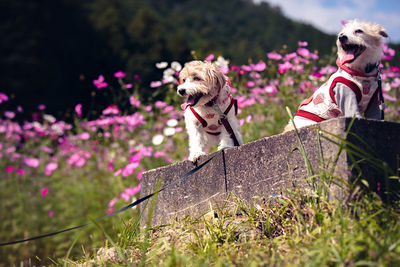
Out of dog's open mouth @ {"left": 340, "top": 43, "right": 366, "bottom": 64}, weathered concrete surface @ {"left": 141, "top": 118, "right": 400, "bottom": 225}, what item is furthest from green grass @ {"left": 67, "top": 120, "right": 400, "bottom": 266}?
dog's open mouth @ {"left": 340, "top": 43, "right": 366, "bottom": 64}

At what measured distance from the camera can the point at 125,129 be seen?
252 inches

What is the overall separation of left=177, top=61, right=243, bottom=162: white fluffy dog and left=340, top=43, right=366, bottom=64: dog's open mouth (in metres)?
0.93

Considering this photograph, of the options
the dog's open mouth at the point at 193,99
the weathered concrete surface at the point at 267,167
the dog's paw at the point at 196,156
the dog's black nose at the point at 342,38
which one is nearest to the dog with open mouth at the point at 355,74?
the dog's black nose at the point at 342,38

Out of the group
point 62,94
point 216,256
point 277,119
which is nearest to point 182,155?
point 277,119

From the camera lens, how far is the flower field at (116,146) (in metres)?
5.05

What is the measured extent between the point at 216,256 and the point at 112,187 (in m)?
4.34

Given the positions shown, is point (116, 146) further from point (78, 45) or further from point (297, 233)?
point (78, 45)

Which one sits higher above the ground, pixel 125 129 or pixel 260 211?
pixel 125 129

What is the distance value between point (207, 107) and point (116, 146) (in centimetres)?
353

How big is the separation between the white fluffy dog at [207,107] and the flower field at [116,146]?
1372 mm

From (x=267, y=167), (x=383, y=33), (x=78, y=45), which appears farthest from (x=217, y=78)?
(x=78, y=45)

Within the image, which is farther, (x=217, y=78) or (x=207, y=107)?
(x=207, y=107)

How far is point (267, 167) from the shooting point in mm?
2686

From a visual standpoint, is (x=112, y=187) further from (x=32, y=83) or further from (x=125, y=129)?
(x=32, y=83)
